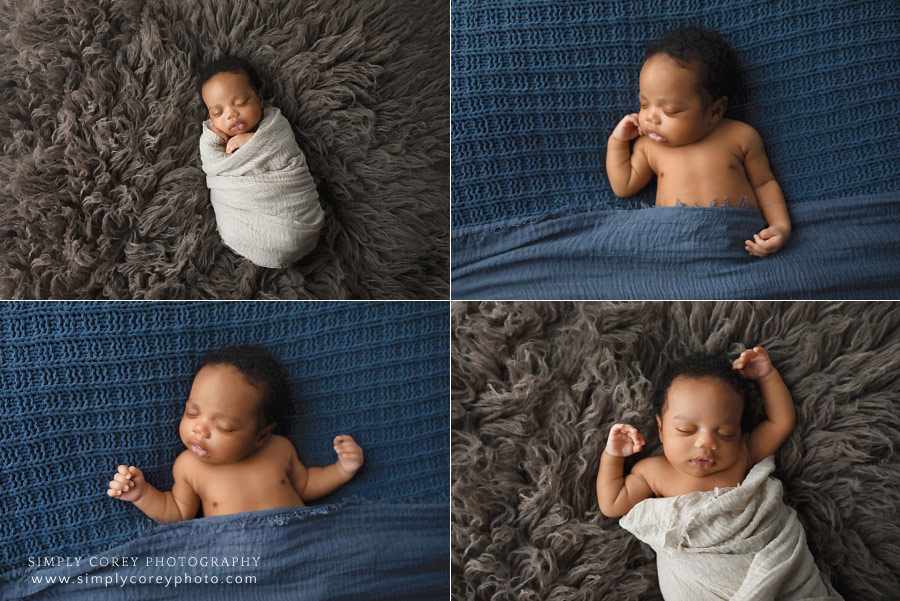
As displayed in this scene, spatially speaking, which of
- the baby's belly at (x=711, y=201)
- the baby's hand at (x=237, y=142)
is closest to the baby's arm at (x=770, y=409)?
the baby's belly at (x=711, y=201)

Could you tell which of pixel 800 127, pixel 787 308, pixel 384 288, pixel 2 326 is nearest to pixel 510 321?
pixel 384 288

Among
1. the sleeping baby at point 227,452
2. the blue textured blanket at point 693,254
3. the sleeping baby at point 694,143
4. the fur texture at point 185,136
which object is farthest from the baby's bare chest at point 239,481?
the sleeping baby at point 694,143

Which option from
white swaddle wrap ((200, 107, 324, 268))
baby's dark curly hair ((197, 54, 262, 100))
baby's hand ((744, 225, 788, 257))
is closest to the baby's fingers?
white swaddle wrap ((200, 107, 324, 268))

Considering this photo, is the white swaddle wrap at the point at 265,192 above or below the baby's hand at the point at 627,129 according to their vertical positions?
below

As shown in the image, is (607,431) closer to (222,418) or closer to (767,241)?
(767,241)

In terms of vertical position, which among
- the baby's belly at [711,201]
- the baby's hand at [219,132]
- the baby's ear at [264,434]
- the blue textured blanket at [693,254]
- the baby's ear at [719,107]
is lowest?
the baby's ear at [264,434]

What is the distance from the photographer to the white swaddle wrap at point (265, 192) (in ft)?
3.40

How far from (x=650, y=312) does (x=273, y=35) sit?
72cm

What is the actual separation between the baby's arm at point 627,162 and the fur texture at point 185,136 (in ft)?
0.85

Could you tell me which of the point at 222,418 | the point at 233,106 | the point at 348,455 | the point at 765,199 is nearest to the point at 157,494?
the point at 222,418

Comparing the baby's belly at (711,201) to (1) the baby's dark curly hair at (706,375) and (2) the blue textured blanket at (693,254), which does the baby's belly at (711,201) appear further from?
(1) the baby's dark curly hair at (706,375)

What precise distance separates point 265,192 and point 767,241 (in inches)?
29.6

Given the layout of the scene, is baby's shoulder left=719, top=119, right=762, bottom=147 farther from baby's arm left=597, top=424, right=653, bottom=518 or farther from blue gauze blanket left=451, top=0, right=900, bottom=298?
baby's arm left=597, top=424, right=653, bottom=518

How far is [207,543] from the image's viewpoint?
106 centimetres
